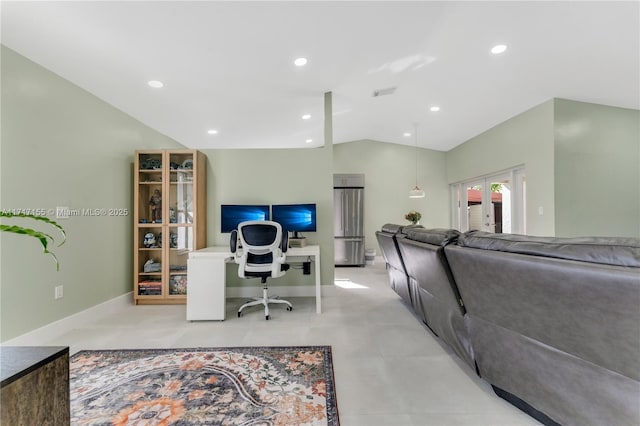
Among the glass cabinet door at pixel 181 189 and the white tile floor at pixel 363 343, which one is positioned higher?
the glass cabinet door at pixel 181 189

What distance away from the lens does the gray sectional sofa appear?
40.3 inches

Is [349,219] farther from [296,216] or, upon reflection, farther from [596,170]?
[596,170]

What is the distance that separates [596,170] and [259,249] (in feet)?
16.9

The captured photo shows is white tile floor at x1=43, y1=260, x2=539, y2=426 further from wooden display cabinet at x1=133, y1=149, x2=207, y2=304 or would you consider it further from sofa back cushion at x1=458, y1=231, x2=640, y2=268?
sofa back cushion at x1=458, y1=231, x2=640, y2=268

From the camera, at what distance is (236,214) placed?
12.9 ft

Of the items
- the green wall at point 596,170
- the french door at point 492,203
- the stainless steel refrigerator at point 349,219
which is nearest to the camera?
the green wall at point 596,170

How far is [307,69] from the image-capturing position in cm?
336

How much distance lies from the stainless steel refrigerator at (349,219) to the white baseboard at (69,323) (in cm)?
418

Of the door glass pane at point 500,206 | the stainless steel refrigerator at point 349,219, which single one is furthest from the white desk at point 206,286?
the door glass pane at point 500,206

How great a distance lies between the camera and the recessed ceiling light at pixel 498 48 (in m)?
3.12

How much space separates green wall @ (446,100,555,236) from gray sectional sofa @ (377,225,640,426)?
3495mm

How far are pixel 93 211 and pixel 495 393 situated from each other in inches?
162

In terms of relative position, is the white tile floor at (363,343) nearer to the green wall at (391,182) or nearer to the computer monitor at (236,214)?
the computer monitor at (236,214)

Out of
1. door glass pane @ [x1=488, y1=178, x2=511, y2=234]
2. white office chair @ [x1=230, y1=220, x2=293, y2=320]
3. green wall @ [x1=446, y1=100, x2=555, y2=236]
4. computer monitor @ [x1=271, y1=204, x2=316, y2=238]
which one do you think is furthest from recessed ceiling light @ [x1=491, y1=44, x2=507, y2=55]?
white office chair @ [x1=230, y1=220, x2=293, y2=320]
